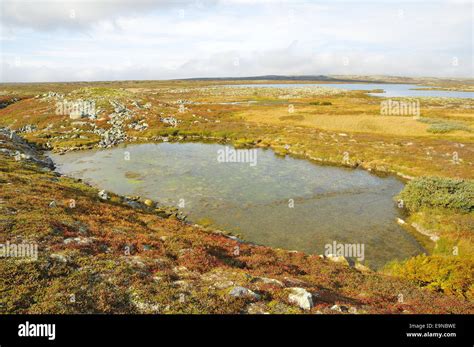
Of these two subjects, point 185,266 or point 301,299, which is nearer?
point 301,299

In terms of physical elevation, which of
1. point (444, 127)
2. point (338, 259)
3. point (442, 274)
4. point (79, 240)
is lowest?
point (338, 259)

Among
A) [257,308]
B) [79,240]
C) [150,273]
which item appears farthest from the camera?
[79,240]

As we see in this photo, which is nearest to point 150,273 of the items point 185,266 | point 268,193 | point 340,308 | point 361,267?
point 185,266

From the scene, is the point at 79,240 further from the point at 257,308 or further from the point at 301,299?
the point at 301,299

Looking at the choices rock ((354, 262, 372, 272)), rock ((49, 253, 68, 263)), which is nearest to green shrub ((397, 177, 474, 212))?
rock ((354, 262, 372, 272))
